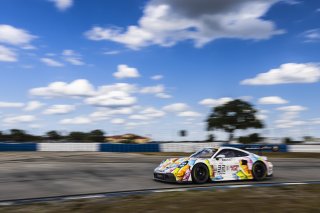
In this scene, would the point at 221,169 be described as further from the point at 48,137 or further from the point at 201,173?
the point at 48,137

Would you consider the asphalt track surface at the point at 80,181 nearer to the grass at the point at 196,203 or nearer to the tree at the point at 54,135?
the grass at the point at 196,203

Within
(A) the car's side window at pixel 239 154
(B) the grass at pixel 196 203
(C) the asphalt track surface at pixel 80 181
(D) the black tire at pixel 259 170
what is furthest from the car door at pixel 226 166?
(B) the grass at pixel 196 203

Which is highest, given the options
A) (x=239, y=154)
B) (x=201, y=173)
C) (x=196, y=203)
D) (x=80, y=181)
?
(x=239, y=154)

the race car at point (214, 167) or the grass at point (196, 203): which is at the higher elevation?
the race car at point (214, 167)

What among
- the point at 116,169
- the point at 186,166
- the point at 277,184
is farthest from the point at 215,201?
the point at 116,169

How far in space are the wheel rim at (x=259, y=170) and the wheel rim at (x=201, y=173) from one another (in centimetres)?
196

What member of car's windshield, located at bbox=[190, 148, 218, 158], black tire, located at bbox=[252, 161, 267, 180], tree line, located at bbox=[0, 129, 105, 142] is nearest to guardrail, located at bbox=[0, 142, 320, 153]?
tree line, located at bbox=[0, 129, 105, 142]

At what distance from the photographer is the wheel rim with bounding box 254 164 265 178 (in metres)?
12.8

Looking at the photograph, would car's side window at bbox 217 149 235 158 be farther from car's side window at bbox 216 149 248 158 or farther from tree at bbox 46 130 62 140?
tree at bbox 46 130 62 140

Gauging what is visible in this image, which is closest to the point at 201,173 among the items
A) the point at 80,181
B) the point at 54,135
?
the point at 80,181

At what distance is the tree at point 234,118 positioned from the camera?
166ft

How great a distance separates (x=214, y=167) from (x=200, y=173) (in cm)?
51

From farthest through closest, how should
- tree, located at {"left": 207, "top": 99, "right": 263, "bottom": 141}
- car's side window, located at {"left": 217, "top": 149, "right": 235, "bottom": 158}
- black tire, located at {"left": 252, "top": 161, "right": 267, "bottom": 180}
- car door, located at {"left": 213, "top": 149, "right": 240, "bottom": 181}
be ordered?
tree, located at {"left": 207, "top": 99, "right": 263, "bottom": 141}
black tire, located at {"left": 252, "top": 161, "right": 267, "bottom": 180}
car's side window, located at {"left": 217, "top": 149, "right": 235, "bottom": 158}
car door, located at {"left": 213, "top": 149, "right": 240, "bottom": 181}

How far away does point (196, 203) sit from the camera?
820 centimetres
